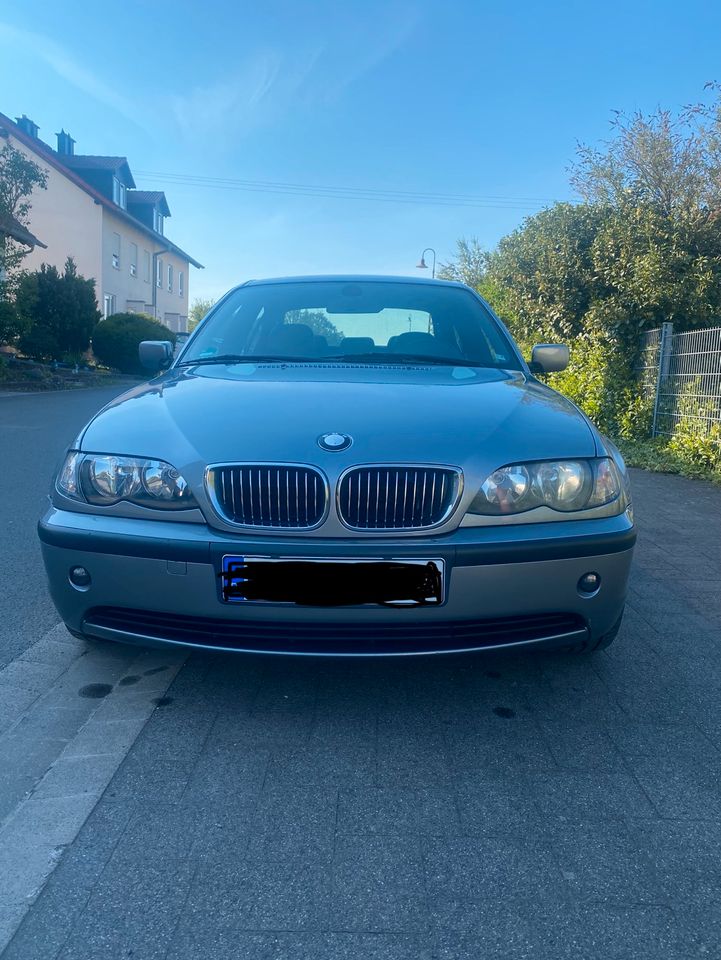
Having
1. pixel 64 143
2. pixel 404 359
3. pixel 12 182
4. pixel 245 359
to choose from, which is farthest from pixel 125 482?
pixel 64 143

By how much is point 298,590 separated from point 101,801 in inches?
31.1

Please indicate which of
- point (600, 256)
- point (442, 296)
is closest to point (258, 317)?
point (442, 296)

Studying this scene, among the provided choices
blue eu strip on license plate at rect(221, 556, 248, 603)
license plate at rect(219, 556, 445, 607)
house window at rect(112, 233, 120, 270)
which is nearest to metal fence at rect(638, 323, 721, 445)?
license plate at rect(219, 556, 445, 607)

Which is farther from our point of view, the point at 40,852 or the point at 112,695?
the point at 112,695

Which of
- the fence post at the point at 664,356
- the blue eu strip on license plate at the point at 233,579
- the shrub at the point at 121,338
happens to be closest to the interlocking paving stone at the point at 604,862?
the blue eu strip on license plate at the point at 233,579

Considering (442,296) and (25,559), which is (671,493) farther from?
(25,559)

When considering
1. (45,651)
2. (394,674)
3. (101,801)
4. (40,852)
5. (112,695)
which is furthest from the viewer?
(45,651)

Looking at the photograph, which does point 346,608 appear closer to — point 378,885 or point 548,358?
point 378,885

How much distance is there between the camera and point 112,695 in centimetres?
292

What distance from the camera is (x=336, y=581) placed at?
249 centimetres

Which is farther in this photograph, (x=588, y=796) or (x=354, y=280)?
(x=354, y=280)

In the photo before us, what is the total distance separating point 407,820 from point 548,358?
2.72m

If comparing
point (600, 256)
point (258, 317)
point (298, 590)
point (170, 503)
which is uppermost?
point (600, 256)

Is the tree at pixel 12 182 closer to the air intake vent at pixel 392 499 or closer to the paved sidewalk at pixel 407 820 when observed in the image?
the paved sidewalk at pixel 407 820
